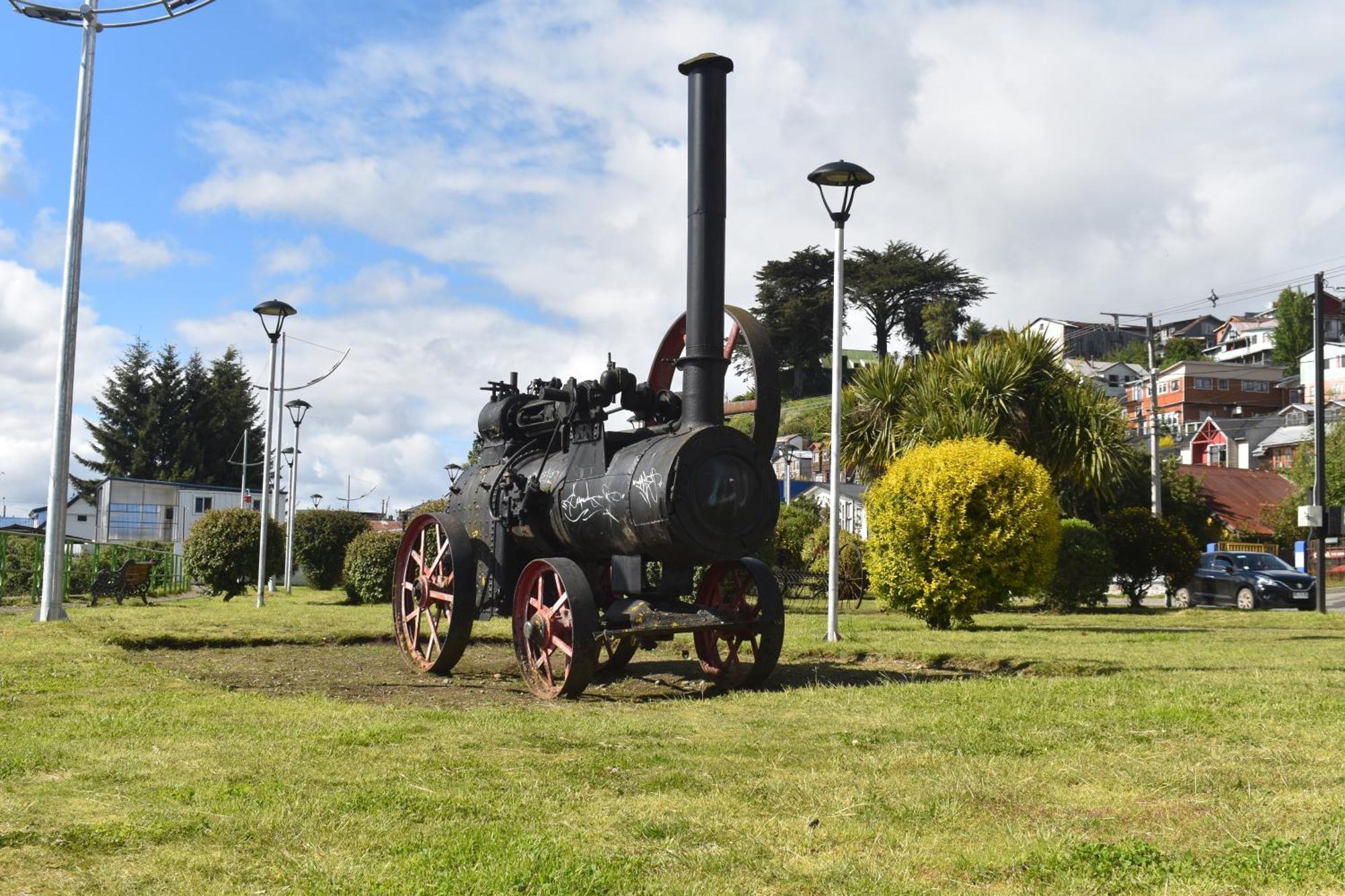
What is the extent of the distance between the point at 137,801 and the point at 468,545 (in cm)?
555

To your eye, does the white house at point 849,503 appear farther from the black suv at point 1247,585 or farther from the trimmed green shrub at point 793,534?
the black suv at point 1247,585

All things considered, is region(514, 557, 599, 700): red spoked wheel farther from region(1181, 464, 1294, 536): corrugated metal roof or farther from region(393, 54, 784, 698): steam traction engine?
region(1181, 464, 1294, 536): corrugated metal roof

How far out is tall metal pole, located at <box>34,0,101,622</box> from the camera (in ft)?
50.1

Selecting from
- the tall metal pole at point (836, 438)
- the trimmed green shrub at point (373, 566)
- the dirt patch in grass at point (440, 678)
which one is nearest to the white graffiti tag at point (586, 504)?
the dirt patch in grass at point (440, 678)

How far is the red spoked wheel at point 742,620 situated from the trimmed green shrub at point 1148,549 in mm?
16183

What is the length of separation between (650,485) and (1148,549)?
18.9 metres

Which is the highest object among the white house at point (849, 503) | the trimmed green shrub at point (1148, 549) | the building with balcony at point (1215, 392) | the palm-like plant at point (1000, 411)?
the building with balcony at point (1215, 392)

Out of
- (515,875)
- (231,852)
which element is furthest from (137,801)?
(515,875)

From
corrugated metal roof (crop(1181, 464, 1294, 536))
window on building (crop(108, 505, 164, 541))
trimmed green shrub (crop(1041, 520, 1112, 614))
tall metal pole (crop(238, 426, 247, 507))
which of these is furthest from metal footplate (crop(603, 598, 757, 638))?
window on building (crop(108, 505, 164, 541))

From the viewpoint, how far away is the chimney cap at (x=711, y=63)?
9.55 m

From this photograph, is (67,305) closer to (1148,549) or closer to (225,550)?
(225,550)

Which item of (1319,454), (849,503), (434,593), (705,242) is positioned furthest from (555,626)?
(849,503)

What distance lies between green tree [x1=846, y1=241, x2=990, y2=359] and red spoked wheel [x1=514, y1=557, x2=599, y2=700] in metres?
60.8

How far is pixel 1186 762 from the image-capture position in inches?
229
